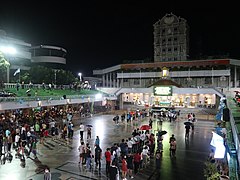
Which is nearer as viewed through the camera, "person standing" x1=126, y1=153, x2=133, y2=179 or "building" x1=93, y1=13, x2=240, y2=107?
"person standing" x1=126, y1=153, x2=133, y2=179

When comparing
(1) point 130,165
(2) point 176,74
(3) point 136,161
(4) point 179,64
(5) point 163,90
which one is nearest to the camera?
(1) point 130,165

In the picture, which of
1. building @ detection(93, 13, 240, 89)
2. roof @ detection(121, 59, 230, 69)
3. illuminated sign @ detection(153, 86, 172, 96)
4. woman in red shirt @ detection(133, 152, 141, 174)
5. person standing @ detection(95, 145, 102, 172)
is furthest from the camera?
building @ detection(93, 13, 240, 89)

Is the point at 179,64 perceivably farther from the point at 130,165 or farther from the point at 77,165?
the point at 130,165

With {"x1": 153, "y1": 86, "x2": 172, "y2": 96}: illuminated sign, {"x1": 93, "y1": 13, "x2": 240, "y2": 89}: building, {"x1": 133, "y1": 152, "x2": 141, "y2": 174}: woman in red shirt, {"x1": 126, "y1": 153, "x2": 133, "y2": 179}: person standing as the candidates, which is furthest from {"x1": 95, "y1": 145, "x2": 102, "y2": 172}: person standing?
{"x1": 93, "y1": 13, "x2": 240, "y2": 89}: building

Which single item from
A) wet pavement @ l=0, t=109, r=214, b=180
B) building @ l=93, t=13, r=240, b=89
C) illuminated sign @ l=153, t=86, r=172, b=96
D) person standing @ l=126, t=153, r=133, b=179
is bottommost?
wet pavement @ l=0, t=109, r=214, b=180

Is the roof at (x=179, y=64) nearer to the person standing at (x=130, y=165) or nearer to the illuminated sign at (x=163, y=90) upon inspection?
the illuminated sign at (x=163, y=90)

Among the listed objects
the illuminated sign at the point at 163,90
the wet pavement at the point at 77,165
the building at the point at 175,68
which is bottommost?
the wet pavement at the point at 77,165

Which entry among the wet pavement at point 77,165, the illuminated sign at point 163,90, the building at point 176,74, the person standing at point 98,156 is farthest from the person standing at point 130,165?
the illuminated sign at point 163,90

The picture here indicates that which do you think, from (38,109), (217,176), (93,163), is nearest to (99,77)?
(38,109)

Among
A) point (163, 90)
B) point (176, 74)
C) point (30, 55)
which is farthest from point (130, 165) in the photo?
point (30, 55)

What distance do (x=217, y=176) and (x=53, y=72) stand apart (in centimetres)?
4403

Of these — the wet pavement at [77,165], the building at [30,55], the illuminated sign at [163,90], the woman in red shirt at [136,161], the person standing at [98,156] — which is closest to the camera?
the wet pavement at [77,165]

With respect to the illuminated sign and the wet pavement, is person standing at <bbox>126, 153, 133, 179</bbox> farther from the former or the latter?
the illuminated sign

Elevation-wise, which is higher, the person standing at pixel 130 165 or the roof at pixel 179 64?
the roof at pixel 179 64
